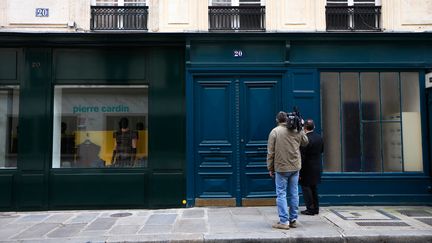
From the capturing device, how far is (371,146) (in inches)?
359

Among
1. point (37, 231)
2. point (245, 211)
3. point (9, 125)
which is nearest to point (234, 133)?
point (245, 211)

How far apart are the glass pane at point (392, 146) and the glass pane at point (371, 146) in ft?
0.44

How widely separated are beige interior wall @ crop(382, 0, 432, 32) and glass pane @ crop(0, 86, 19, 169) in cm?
822

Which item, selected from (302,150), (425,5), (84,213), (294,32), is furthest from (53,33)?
(425,5)

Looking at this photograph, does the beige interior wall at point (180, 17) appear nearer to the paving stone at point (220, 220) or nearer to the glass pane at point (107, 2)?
the glass pane at point (107, 2)

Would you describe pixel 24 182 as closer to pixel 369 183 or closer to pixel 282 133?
pixel 282 133

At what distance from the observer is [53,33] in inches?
338

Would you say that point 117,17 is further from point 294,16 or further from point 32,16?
point 294,16

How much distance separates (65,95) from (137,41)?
79.0 inches

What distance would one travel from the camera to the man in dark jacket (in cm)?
780

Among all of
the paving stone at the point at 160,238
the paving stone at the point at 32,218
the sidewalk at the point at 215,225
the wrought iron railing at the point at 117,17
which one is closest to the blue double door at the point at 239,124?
the sidewalk at the point at 215,225

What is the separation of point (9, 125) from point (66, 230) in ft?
10.5

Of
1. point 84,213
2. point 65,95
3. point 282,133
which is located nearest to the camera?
point 282,133

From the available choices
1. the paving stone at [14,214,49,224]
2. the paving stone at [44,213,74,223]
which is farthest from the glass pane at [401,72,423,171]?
the paving stone at [14,214,49,224]
